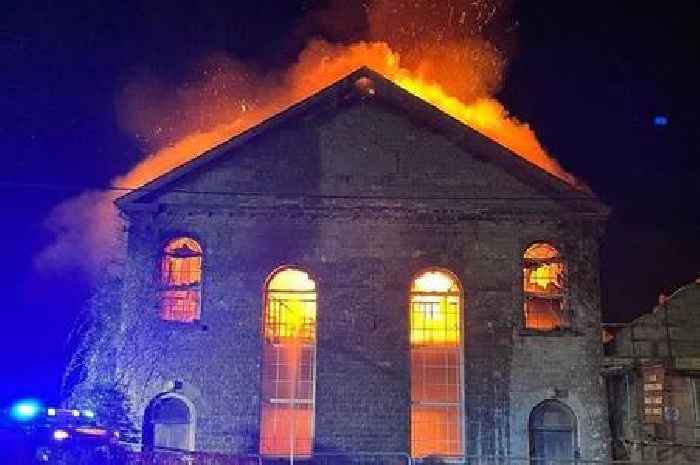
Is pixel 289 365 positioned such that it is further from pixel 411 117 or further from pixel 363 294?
pixel 411 117

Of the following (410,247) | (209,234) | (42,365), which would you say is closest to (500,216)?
(410,247)

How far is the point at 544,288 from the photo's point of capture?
19844mm

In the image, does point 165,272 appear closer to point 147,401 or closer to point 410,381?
point 147,401

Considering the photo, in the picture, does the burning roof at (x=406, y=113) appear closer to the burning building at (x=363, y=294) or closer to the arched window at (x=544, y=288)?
the burning building at (x=363, y=294)

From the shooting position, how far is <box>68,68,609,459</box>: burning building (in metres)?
19.0

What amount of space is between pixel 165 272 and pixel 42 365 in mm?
12767

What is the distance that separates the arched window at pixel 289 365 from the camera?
19.3 meters

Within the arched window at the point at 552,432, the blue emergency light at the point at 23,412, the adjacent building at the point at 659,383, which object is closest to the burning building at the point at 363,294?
the arched window at the point at 552,432

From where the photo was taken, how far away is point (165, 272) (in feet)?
66.0

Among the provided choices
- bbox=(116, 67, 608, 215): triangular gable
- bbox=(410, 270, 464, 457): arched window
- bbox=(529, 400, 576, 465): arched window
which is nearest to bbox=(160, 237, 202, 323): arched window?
bbox=(116, 67, 608, 215): triangular gable

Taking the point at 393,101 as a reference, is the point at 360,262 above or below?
below

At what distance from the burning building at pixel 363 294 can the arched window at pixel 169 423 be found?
0.05 m

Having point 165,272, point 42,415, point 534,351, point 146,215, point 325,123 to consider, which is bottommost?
point 42,415

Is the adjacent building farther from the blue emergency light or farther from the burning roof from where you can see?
the blue emergency light
